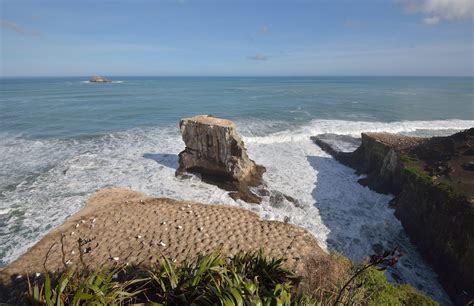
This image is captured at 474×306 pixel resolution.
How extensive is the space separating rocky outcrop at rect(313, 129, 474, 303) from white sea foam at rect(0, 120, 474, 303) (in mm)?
673

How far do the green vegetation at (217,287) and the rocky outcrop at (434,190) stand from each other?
4.16 m

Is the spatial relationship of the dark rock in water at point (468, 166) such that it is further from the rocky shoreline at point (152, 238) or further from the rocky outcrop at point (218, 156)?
the rocky outcrop at point (218, 156)

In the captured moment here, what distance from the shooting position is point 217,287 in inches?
183

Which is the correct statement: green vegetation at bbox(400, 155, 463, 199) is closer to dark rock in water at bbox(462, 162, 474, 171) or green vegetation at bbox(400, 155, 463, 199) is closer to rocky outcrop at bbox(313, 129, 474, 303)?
rocky outcrop at bbox(313, 129, 474, 303)

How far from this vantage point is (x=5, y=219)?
42.5 feet

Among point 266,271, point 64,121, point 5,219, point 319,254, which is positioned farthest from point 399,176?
point 64,121

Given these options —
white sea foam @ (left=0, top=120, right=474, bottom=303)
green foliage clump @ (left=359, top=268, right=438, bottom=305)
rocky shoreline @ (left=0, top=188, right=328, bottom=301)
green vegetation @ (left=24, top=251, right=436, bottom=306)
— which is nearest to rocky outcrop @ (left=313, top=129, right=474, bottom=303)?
white sea foam @ (left=0, top=120, right=474, bottom=303)

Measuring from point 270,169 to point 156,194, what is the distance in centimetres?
796

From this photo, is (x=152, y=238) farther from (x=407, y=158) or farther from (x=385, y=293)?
(x=407, y=158)

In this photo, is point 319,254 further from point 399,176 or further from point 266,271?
point 399,176

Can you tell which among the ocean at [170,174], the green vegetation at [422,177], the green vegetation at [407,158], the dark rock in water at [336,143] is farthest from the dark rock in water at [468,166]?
the dark rock in water at [336,143]

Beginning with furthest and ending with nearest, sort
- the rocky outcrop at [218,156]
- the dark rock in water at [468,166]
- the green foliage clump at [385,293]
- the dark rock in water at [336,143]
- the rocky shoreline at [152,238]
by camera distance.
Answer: the dark rock in water at [336,143] < the rocky outcrop at [218,156] < the dark rock in water at [468,166] < the rocky shoreline at [152,238] < the green foliage clump at [385,293]

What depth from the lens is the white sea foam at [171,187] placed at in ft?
41.0

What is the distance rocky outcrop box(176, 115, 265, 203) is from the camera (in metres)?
17.0
